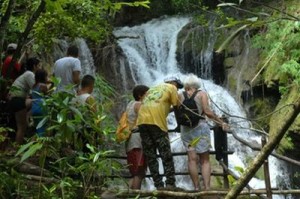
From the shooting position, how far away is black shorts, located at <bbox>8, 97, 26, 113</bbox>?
5.90m

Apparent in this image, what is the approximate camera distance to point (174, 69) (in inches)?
614

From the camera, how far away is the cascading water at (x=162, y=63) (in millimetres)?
11820

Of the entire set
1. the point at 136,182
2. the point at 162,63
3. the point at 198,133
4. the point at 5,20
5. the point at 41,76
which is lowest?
the point at 162,63

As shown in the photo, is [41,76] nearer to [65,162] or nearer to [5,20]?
[5,20]

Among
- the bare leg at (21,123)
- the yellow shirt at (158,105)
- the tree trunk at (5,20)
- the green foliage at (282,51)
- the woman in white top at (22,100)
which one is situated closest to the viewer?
the tree trunk at (5,20)

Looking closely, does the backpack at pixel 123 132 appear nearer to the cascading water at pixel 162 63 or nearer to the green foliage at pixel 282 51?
the cascading water at pixel 162 63

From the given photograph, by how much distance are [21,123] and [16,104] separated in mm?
280

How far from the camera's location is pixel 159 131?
558 centimetres

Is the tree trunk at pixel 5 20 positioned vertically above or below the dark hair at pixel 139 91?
above

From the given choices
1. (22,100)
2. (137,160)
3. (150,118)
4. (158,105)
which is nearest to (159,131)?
(150,118)

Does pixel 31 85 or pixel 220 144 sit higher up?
pixel 31 85

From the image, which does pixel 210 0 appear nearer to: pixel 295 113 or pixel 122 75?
pixel 122 75

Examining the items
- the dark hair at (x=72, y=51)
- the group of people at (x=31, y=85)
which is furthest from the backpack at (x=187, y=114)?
the dark hair at (x=72, y=51)

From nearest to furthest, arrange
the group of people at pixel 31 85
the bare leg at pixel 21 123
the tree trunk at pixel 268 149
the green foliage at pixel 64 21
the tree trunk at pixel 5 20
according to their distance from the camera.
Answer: the tree trunk at pixel 268 149
the tree trunk at pixel 5 20
the group of people at pixel 31 85
the bare leg at pixel 21 123
the green foliage at pixel 64 21
